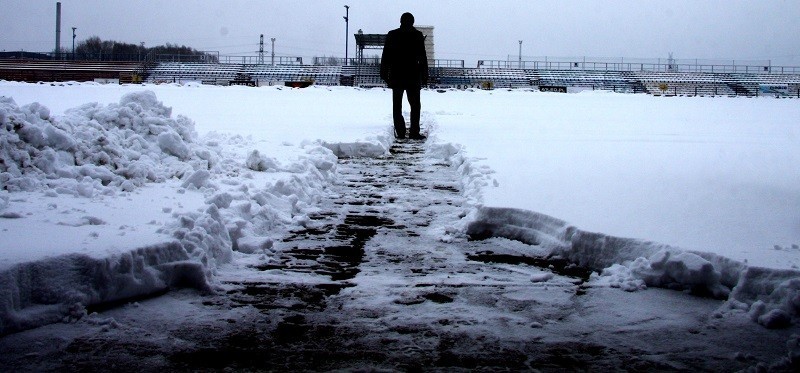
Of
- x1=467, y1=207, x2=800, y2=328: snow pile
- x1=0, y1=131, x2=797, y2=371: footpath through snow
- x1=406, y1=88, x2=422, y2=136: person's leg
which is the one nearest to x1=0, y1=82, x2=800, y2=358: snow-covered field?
x1=467, y1=207, x2=800, y2=328: snow pile

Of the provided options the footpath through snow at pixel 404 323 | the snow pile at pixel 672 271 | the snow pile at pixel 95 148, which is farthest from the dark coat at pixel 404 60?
the footpath through snow at pixel 404 323

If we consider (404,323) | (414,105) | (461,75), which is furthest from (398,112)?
(461,75)

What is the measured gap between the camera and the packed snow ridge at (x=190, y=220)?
260 cm

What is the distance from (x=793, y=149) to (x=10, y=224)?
814cm

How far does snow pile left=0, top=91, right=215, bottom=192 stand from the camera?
4332 mm

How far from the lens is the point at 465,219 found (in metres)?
4.35

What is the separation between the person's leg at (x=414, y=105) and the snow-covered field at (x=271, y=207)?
167 cm

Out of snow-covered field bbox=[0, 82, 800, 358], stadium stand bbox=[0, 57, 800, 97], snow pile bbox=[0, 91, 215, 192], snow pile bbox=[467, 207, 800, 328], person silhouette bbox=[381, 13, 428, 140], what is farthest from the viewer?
stadium stand bbox=[0, 57, 800, 97]

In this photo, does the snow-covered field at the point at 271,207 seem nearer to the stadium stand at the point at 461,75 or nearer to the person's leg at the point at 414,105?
the person's leg at the point at 414,105

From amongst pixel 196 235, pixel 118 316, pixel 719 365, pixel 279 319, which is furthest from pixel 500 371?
pixel 196 235

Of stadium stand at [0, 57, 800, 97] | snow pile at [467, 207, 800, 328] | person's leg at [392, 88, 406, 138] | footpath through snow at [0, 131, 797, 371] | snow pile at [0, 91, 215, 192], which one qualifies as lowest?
footpath through snow at [0, 131, 797, 371]

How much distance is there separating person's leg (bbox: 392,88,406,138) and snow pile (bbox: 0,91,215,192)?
3.89m

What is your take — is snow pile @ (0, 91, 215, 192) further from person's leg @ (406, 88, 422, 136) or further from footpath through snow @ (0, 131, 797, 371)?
person's leg @ (406, 88, 422, 136)

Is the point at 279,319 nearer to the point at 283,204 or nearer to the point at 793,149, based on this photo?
the point at 283,204
